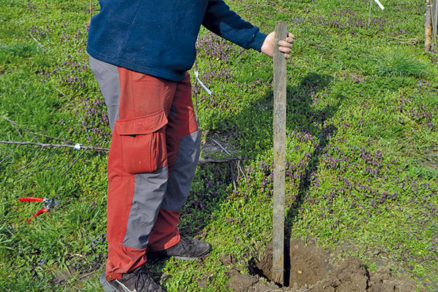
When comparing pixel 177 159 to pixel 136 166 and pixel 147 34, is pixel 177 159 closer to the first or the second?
pixel 136 166

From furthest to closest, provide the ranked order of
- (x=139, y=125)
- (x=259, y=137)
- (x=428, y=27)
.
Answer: (x=428, y=27), (x=259, y=137), (x=139, y=125)

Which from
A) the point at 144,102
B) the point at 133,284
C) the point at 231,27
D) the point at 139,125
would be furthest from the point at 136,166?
the point at 231,27

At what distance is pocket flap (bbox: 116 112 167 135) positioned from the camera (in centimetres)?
289

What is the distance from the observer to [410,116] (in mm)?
5859

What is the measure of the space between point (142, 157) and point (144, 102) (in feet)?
1.38

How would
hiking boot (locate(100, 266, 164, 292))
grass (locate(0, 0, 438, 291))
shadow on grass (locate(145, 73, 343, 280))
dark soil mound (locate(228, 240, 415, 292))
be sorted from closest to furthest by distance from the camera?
1. hiking boot (locate(100, 266, 164, 292))
2. dark soil mound (locate(228, 240, 415, 292))
3. grass (locate(0, 0, 438, 291))
4. shadow on grass (locate(145, 73, 343, 280))

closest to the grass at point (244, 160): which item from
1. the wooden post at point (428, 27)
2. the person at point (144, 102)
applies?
the wooden post at point (428, 27)

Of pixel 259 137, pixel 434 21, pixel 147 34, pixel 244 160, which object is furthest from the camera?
pixel 434 21

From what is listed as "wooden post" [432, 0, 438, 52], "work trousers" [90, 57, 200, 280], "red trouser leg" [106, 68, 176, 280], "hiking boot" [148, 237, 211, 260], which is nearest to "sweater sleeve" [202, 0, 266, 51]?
"work trousers" [90, 57, 200, 280]

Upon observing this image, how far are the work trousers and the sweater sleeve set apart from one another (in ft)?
1.91

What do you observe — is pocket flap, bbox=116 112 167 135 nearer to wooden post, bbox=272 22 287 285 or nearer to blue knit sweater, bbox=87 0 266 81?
blue knit sweater, bbox=87 0 266 81

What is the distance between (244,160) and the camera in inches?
193

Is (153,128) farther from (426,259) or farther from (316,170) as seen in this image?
(426,259)

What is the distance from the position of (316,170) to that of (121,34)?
307cm
